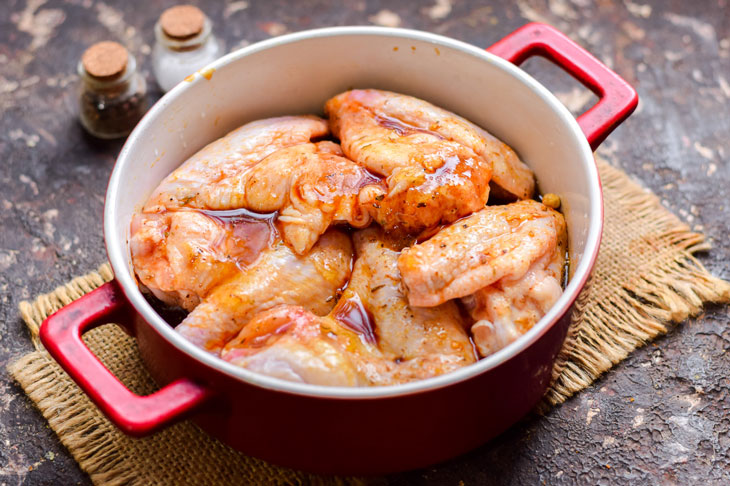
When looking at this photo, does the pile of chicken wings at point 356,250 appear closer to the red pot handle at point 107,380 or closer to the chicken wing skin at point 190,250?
the chicken wing skin at point 190,250

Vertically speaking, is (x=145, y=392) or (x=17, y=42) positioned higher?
(x=17, y=42)

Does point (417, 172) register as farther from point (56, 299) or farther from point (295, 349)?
point (56, 299)

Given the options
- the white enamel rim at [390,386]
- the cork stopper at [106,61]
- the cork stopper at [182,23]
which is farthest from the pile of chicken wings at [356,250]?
the cork stopper at [182,23]

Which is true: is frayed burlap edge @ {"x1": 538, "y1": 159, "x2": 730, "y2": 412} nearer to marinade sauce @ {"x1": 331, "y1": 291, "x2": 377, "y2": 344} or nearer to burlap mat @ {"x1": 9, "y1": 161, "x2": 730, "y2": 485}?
burlap mat @ {"x1": 9, "y1": 161, "x2": 730, "y2": 485}

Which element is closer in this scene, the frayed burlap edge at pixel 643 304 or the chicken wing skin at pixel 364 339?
the chicken wing skin at pixel 364 339

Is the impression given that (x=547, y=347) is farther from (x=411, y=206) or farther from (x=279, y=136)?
(x=279, y=136)

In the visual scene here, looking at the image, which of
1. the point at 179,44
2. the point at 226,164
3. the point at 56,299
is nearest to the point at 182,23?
→ the point at 179,44

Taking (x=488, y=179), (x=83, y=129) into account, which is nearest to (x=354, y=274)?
(x=488, y=179)
